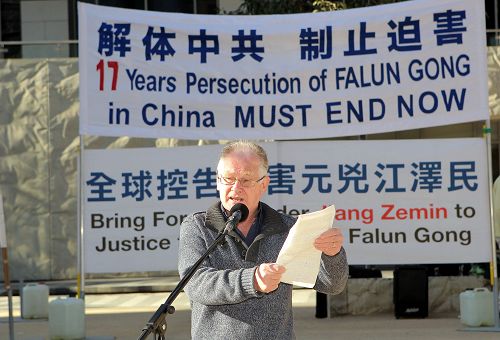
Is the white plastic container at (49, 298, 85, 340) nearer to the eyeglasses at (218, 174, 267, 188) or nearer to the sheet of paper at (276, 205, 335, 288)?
the eyeglasses at (218, 174, 267, 188)

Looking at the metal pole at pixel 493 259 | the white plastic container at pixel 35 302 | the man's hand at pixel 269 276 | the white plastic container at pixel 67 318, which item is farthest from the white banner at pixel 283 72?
the man's hand at pixel 269 276

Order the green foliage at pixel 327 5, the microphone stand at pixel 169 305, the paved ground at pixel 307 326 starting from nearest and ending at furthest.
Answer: the microphone stand at pixel 169 305 → the paved ground at pixel 307 326 → the green foliage at pixel 327 5

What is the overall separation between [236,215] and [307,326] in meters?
9.48

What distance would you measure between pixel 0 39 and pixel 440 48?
578 inches

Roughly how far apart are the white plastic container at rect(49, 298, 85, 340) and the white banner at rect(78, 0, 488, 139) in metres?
1.85

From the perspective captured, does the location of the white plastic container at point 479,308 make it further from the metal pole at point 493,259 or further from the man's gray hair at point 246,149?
the man's gray hair at point 246,149

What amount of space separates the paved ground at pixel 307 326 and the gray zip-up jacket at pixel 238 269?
799 centimetres

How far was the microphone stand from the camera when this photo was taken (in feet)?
13.5

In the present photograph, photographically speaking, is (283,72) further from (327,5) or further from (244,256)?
(327,5)

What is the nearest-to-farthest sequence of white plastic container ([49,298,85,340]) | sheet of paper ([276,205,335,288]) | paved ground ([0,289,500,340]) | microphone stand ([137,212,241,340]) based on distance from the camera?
microphone stand ([137,212,241,340]) → sheet of paper ([276,205,335,288]) → white plastic container ([49,298,85,340]) → paved ground ([0,289,500,340])

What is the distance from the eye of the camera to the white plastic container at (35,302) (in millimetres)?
14984

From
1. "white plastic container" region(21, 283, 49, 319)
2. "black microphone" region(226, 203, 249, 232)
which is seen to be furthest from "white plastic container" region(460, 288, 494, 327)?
"black microphone" region(226, 203, 249, 232)

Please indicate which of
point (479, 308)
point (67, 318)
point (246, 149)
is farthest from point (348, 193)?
point (246, 149)

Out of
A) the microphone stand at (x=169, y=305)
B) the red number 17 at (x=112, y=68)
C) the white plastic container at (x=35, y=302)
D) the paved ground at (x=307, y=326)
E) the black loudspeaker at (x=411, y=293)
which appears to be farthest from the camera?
the white plastic container at (x=35, y=302)
